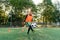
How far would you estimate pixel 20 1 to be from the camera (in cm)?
3506

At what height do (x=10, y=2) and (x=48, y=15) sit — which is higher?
(x=10, y=2)

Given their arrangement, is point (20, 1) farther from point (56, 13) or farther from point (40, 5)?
point (56, 13)

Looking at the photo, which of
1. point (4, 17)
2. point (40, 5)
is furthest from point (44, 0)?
point (4, 17)

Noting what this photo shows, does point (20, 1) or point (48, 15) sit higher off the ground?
point (20, 1)

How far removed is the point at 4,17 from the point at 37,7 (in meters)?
5.60

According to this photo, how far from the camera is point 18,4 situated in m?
34.6

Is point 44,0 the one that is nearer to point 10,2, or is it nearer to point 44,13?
point 44,13

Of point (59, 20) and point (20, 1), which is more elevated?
point (20, 1)

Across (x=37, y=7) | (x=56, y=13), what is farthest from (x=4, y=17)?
(x=56, y=13)

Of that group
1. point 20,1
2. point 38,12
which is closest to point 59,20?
point 38,12

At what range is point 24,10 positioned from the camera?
3594 cm

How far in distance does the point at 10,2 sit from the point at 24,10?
2.58 m

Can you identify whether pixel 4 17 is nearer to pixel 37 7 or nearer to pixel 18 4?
pixel 18 4

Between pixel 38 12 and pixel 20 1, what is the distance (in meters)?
3.63
